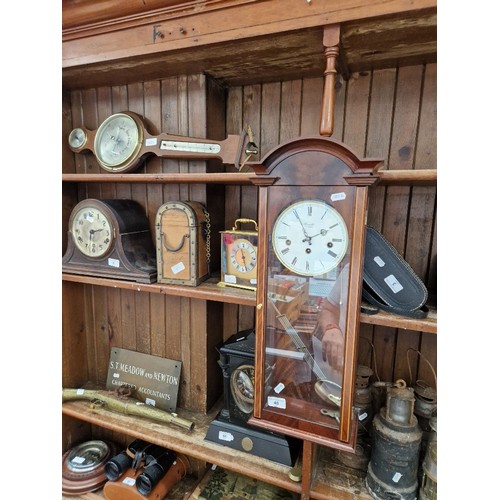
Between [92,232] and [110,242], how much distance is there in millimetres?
113

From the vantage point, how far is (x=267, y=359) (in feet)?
3.44

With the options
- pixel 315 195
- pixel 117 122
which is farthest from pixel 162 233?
pixel 315 195

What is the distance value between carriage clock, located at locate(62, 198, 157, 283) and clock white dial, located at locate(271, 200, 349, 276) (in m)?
0.62

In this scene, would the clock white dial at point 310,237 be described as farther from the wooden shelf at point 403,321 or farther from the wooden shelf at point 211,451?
the wooden shelf at point 211,451

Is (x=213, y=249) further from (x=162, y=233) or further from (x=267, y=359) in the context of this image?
(x=267, y=359)

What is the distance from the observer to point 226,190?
4.61 feet

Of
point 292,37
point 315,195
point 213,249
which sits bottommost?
point 213,249

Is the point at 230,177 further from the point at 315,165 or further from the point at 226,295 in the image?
the point at 226,295

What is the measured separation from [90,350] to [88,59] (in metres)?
1.40

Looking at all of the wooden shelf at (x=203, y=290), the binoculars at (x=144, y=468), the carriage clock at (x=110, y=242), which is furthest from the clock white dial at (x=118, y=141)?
the binoculars at (x=144, y=468)

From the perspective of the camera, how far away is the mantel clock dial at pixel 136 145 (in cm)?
114

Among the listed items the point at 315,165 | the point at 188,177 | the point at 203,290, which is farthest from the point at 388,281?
the point at 188,177

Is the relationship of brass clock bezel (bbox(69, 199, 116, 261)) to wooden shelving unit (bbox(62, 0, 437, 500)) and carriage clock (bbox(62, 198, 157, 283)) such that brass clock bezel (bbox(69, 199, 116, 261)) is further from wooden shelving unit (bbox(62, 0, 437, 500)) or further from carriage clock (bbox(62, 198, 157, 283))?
wooden shelving unit (bbox(62, 0, 437, 500))

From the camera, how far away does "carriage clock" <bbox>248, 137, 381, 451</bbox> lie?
0.89m
